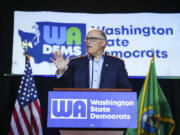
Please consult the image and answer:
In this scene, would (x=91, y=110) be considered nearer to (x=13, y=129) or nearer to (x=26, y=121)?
(x=26, y=121)

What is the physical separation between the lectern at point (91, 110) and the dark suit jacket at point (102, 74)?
0.09m

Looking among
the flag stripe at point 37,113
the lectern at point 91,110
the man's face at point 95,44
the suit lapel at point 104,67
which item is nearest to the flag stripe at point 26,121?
the flag stripe at point 37,113

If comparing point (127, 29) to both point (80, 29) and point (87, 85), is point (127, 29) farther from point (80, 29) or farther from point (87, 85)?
point (87, 85)

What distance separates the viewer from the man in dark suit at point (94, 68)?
400 centimetres

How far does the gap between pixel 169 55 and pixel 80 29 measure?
1.35 metres

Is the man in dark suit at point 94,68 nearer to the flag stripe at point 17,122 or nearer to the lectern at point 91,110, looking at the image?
the lectern at point 91,110

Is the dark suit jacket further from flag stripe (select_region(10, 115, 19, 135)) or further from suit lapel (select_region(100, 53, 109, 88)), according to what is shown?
flag stripe (select_region(10, 115, 19, 135))

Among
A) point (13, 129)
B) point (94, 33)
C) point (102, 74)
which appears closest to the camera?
point (13, 129)

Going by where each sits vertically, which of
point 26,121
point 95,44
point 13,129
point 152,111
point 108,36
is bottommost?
point 13,129

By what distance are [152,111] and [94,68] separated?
1.00 m

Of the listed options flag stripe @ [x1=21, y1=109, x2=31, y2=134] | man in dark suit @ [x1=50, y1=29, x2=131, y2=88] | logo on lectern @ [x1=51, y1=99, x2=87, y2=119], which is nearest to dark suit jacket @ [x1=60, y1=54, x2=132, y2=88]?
man in dark suit @ [x1=50, y1=29, x2=131, y2=88]

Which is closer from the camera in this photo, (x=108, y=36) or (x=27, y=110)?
(x=27, y=110)

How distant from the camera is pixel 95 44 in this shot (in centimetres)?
412
